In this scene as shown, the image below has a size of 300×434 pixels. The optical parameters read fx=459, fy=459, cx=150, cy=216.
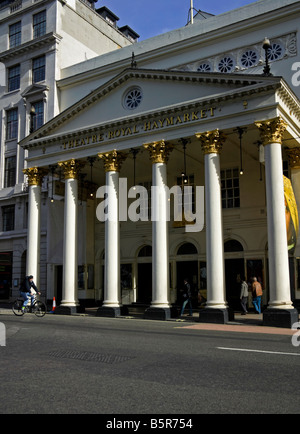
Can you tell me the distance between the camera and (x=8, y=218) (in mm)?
36469

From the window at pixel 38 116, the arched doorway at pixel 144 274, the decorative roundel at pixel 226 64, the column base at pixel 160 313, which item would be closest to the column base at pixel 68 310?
the column base at pixel 160 313

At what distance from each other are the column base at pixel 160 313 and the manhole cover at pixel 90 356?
36.1 feet

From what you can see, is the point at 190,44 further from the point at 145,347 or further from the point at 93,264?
the point at 145,347

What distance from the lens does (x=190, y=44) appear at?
28.4 metres

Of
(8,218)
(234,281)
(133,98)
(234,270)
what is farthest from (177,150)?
(8,218)

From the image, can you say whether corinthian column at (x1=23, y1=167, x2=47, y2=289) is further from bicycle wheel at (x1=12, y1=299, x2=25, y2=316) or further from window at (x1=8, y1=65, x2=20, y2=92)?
window at (x1=8, y1=65, x2=20, y2=92)

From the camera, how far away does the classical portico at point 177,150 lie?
18.7 m

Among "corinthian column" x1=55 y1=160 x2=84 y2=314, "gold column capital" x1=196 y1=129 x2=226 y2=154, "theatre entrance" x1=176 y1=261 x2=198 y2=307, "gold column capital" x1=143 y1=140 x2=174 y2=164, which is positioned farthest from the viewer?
"theatre entrance" x1=176 y1=261 x2=198 y2=307

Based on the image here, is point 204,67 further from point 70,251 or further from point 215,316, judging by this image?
point 215,316

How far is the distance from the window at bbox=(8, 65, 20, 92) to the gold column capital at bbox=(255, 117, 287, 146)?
25198 mm

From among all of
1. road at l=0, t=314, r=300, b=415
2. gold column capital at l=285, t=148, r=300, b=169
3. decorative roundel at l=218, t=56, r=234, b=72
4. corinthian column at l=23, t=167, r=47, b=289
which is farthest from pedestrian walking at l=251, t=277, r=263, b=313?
decorative roundel at l=218, t=56, r=234, b=72

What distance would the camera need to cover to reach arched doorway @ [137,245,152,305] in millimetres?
30064
